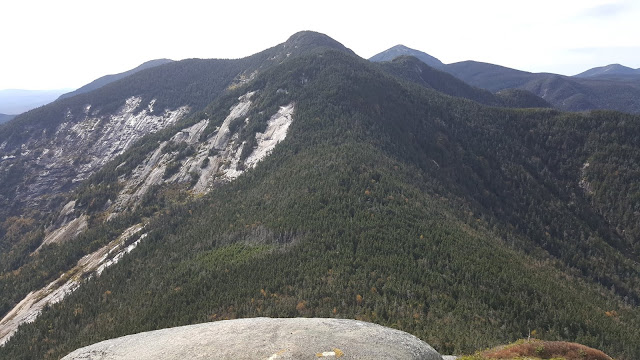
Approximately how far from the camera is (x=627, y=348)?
130ft

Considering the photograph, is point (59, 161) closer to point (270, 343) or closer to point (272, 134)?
point (272, 134)

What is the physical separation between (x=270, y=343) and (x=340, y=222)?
146 feet

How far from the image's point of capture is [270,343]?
52.5 feet

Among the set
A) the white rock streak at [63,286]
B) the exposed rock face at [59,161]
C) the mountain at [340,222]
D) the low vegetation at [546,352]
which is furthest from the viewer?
the exposed rock face at [59,161]

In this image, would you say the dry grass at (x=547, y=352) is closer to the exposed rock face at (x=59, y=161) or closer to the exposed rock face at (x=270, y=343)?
the exposed rock face at (x=270, y=343)

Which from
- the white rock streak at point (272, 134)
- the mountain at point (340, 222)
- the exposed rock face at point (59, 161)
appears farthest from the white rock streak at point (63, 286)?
the exposed rock face at point (59, 161)

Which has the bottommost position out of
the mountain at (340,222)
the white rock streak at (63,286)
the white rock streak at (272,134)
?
the white rock streak at (63,286)

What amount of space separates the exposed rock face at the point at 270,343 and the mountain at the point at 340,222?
55.1 ft

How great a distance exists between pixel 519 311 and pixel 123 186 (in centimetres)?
12598

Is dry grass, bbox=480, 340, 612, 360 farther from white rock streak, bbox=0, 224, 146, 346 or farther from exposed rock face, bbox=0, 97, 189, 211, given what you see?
exposed rock face, bbox=0, 97, 189, 211

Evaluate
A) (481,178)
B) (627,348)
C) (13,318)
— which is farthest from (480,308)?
(481,178)

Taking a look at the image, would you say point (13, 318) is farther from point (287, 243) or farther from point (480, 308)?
point (480, 308)

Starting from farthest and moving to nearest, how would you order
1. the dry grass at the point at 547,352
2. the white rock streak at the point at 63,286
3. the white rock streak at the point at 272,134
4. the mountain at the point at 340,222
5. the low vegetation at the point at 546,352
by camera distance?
the white rock streak at the point at 272,134
the white rock streak at the point at 63,286
the mountain at the point at 340,222
the dry grass at the point at 547,352
the low vegetation at the point at 546,352

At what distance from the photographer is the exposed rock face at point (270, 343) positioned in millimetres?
15406
